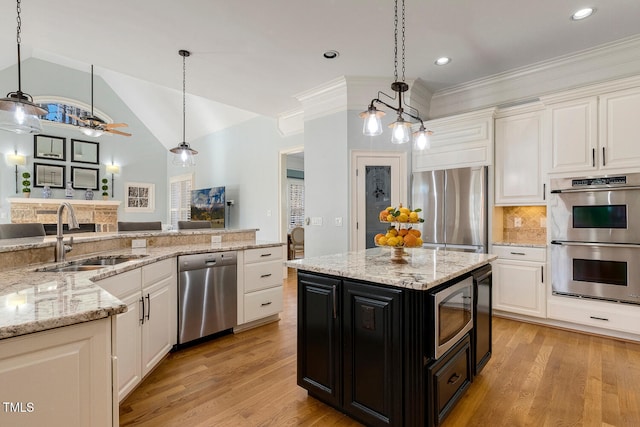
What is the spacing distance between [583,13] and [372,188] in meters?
2.57

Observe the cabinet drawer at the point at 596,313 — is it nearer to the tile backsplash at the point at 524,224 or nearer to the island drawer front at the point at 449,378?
the tile backsplash at the point at 524,224

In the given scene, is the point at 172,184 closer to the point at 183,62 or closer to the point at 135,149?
the point at 135,149

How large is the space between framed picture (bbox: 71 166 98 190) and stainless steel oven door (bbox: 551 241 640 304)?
920 centimetres

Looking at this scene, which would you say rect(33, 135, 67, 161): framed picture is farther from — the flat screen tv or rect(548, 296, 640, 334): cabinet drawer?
rect(548, 296, 640, 334): cabinet drawer

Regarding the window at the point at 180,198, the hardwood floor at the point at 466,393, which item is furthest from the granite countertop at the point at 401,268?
the window at the point at 180,198

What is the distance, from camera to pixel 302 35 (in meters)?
3.10

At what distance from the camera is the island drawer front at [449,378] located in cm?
164

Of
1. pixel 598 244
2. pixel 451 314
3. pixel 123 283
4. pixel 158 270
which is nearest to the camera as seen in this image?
pixel 451 314

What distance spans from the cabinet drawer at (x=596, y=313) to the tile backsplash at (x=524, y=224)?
785 mm

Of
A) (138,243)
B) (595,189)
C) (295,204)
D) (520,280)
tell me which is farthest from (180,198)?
(595,189)

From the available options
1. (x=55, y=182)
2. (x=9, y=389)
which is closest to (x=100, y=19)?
(x=9, y=389)

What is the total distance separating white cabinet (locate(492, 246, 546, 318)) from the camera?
132 inches

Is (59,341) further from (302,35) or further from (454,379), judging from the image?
(302,35)

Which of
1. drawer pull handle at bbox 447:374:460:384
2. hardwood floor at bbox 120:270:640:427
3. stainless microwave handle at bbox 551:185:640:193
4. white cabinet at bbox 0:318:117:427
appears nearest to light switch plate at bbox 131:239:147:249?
hardwood floor at bbox 120:270:640:427
